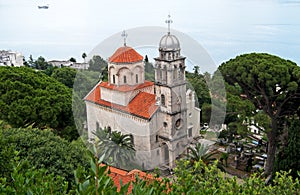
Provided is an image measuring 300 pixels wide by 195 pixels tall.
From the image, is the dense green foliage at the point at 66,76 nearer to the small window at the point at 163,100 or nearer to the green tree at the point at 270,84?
the green tree at the point at 270,84

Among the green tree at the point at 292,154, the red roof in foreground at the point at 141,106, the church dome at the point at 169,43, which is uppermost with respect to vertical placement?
the church dome at the point at 169,43

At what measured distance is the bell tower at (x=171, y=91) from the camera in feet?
29.5

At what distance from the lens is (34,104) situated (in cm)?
1189

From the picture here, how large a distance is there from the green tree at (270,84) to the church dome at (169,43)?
4101 millimetres

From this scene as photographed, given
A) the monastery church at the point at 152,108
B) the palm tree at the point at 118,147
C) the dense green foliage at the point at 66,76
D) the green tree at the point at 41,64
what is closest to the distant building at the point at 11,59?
the green tree at the point at 41,64

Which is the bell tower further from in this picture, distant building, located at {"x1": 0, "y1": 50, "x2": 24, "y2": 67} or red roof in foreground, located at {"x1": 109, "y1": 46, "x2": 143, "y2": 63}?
distant building, located at {"x1": 0, "y1": 50, "x2": 24, "y2": 67}

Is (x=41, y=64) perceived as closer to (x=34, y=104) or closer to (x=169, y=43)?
(x=34, y=104)

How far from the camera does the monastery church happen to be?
9.41 m

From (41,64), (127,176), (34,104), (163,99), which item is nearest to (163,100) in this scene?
(163,99)

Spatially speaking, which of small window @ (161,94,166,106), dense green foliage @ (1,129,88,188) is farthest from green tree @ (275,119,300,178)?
dense green foliage @ (1,129,88,188)

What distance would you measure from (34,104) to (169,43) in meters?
5.20

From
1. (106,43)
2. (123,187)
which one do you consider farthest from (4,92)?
(123,187)

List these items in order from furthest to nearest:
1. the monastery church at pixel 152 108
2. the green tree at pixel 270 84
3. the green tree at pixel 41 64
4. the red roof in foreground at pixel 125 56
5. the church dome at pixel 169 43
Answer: the green tree at pixel 41 64
the green tree at pixel 270 84
the monastery church at pixel 152 108
the red roof in foreground at pixel 125 56
the church dome at pixel 169 43

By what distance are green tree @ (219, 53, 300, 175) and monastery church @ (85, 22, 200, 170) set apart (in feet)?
11.0
